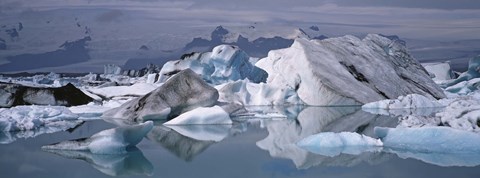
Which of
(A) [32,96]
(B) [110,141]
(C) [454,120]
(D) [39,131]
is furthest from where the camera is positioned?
(A) [32,96]

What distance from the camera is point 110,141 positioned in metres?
5.93

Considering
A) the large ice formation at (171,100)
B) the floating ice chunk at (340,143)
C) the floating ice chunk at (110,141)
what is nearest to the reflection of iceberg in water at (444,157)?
the floating ice chunk at (340,143)

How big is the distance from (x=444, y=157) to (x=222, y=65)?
1239 cm

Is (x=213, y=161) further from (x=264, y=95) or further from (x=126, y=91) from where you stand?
(x=264, y=95)

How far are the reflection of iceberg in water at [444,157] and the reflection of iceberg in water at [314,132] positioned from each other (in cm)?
28

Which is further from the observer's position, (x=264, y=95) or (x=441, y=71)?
(x=441, y=71)

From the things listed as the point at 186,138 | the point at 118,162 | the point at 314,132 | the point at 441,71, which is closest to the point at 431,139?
the point at 314,132

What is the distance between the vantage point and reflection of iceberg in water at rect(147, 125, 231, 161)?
627 centimetres

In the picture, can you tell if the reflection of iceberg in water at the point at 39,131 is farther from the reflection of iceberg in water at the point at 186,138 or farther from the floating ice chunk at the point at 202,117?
the floating ice chunk at the point at 202,117

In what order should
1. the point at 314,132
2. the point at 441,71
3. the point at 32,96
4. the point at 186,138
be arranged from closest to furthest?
the point at 186,138 < the point at 314,132 < the point at 32,96 < the point at 441,71

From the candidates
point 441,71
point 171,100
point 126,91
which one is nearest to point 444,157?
point 171,100

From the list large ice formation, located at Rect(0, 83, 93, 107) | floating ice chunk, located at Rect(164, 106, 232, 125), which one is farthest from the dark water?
large ice formation, located at Rect(0, 83, 93, 107)

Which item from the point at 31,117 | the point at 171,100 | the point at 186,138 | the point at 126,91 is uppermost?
the point at 186,138

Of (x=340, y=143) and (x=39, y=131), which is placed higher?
(x=340, y=143)
